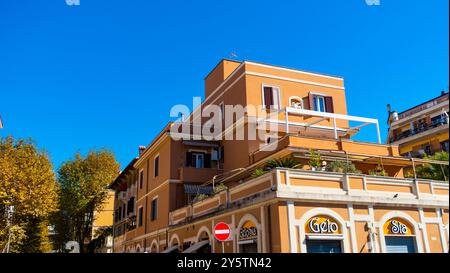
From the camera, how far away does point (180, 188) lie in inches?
1083

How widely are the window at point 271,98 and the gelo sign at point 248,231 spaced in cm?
1070

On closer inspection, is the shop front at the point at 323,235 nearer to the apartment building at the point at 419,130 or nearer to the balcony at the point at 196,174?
the balcony at the point at 196,174

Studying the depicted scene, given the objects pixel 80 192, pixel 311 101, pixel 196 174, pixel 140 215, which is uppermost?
pixel 311 101

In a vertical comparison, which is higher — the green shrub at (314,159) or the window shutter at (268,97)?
the window shutter at (268,97)

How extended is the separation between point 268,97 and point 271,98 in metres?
0.21

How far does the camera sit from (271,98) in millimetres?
26750

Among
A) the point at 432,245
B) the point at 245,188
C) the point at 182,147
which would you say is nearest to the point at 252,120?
the point at 182,147

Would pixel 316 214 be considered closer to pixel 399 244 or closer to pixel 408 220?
pixel 399 244

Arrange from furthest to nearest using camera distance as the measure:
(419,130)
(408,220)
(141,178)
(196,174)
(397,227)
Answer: (141,178) < (419,130) < (196,174) < (408,220) < (397,227)

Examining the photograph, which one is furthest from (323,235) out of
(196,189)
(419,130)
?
(419,130)

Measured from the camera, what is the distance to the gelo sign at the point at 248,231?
54.1ft

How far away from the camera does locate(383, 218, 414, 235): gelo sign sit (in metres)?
16.8

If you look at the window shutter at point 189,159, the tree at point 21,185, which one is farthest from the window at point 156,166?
the tree at point 21,185

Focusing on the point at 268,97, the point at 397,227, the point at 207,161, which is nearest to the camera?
the point at 397,227
